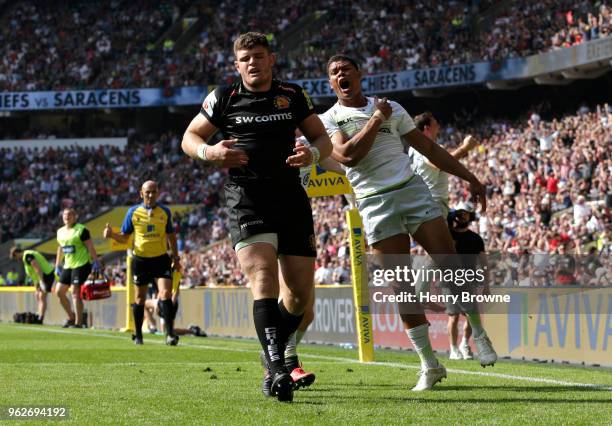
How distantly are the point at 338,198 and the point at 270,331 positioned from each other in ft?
86.7

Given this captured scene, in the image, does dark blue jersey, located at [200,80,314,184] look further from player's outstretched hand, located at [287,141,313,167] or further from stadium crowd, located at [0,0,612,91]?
stadium crowd, located at [0,0,612,91]

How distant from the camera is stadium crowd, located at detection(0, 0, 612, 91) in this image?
41656mm

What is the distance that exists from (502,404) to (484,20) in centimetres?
3995

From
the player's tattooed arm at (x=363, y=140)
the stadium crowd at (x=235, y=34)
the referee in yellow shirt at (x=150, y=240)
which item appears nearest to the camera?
the player's tattooed arm at (x=363, y=140)

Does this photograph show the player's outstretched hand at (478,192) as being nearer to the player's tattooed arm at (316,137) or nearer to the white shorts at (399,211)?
the white shorts at (399,211)

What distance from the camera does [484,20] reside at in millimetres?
45281

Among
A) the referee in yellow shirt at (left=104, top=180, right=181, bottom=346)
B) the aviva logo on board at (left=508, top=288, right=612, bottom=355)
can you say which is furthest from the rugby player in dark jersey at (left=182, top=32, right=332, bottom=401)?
the referee in yellow shirt at (left=104, top=180, right=181, bottom=346)

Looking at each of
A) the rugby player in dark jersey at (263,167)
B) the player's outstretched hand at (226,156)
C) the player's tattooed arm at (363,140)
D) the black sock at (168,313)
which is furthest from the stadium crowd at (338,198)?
the player's outstretched hand at (226,156)

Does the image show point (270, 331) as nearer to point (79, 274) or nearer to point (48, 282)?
point (79, 274)

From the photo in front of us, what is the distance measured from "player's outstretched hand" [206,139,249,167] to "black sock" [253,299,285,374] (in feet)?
2.76

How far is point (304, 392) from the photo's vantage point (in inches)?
305

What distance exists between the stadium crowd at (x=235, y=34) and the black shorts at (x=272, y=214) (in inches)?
1222

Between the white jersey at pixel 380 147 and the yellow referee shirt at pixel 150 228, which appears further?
the yellow referee shirt at pixel 150 228

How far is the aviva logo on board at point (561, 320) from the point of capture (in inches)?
454
